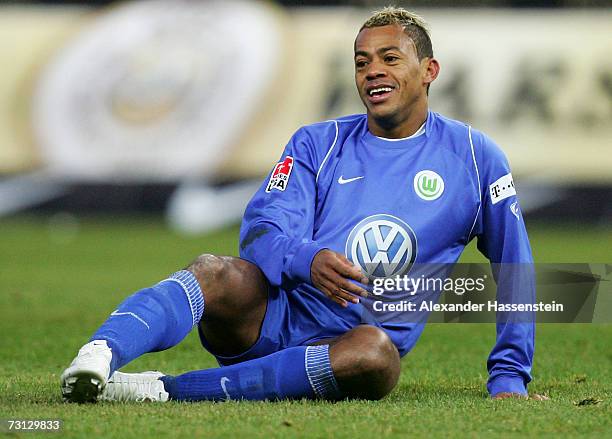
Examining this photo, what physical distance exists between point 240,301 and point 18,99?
14.4 metres

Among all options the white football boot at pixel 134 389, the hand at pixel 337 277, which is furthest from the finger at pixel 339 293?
the white football boot at pixel 134 389

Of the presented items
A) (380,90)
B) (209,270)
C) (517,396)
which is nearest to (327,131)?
(380,90)

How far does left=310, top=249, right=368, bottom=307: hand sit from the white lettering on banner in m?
0.85

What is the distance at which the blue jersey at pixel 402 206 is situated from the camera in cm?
452

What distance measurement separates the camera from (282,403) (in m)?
4.13

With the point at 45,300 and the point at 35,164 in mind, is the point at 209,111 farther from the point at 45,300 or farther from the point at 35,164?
the point at 45,300

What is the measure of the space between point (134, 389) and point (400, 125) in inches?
57.6

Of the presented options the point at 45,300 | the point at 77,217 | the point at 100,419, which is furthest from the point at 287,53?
the point at 100,419

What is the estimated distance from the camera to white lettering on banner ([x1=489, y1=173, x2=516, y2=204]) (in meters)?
4.61

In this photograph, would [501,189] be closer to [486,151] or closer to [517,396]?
[486,151]

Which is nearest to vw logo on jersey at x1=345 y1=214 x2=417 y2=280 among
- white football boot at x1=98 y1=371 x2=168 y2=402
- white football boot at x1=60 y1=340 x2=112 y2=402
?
white football boot at x1=98 y1=371 x2=168 y2=402

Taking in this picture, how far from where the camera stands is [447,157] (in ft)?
15.4

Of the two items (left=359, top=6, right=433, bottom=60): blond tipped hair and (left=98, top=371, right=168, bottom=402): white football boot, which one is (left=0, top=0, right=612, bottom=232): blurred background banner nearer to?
(left=359, top=6, right=433, bottom=60): blond tipped hair

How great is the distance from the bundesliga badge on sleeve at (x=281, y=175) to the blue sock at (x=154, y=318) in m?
0.56
